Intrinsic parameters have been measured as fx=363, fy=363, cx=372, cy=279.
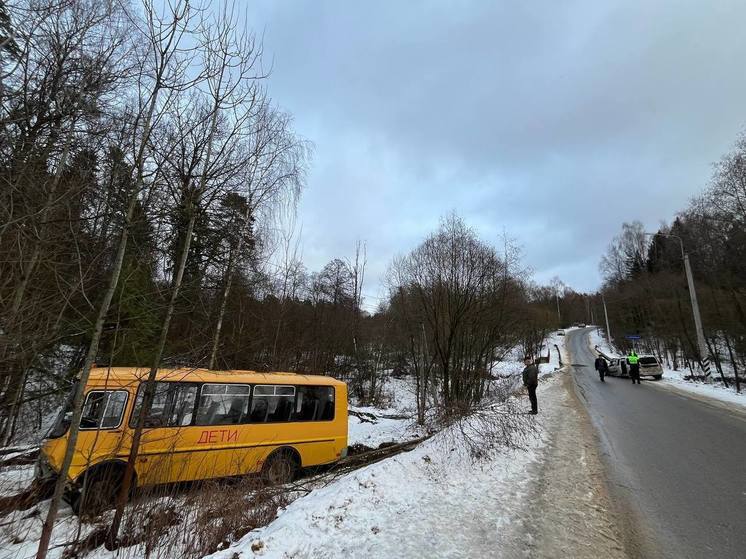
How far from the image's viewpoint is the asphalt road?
168 inches

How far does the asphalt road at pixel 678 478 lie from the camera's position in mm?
4266

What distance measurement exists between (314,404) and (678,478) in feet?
25.1

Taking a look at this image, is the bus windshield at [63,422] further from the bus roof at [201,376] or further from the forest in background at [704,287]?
the forest in background at [704,287]

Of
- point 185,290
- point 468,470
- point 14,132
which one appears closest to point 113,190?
point 185,290

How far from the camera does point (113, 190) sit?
161 inches

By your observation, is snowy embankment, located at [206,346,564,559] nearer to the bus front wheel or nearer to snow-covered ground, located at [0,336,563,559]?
snow-covered ground, located at [0,336,563,559]

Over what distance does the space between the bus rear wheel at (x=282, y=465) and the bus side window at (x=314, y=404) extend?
34.2 inches

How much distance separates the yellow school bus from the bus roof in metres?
0.02

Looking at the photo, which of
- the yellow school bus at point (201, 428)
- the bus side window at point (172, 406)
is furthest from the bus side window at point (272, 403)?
the bus side window at point (172, 406)

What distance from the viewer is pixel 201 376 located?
26.2 feet

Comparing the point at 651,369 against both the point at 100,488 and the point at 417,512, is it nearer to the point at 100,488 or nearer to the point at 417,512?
the point at 417,512

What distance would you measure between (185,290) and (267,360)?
39.9ft

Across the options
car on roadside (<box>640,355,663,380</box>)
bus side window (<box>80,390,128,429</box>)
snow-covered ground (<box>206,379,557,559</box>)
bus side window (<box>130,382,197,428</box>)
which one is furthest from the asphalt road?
car on roadside (<box>640,355,663,380</box>)

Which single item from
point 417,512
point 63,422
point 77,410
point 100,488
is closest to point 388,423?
point 417,512
